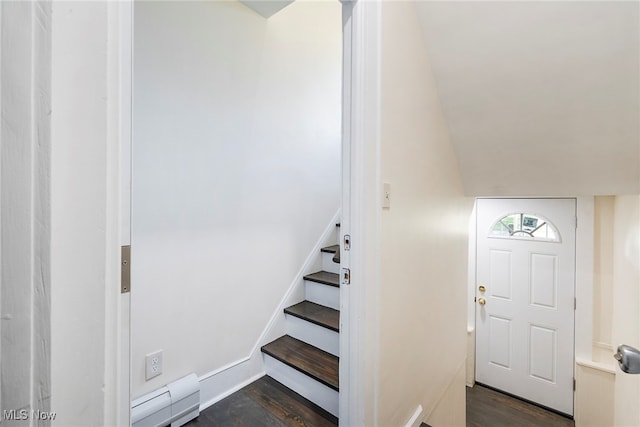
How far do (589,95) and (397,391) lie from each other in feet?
5.48

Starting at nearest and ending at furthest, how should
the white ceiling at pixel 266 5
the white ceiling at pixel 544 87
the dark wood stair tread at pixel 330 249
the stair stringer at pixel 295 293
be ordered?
the white ceiling at pixel 544 87, the white ceiling at pixel 266 5, the stair stringer at pixel 295 293, the dark wood stair tread at pixel 330 249

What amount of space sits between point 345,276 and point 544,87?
1357 millimetres

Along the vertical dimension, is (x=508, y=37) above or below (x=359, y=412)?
above

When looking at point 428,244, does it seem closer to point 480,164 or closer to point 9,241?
point 480,164

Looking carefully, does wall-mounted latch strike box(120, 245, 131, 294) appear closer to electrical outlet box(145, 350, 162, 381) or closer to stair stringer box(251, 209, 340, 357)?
electrical outlet box(145, 350, 162, 381)

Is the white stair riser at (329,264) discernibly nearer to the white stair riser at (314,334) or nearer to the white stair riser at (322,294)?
the white stair riser at (322,294)

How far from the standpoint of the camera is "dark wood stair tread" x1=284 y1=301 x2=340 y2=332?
5.84ft

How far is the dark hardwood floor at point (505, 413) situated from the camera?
10.0 feet

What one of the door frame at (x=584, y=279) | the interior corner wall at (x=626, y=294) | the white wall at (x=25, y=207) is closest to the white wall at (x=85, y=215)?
the white wall at (x=25, y=207)

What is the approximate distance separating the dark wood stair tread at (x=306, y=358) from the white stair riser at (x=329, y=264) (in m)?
0.57

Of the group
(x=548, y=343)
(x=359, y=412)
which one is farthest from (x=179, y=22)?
(x=548, y=343)

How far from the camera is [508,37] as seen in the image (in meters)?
1.35

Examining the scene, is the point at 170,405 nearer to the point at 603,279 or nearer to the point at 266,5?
the point at 266,5

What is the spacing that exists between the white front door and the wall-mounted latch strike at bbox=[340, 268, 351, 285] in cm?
296
